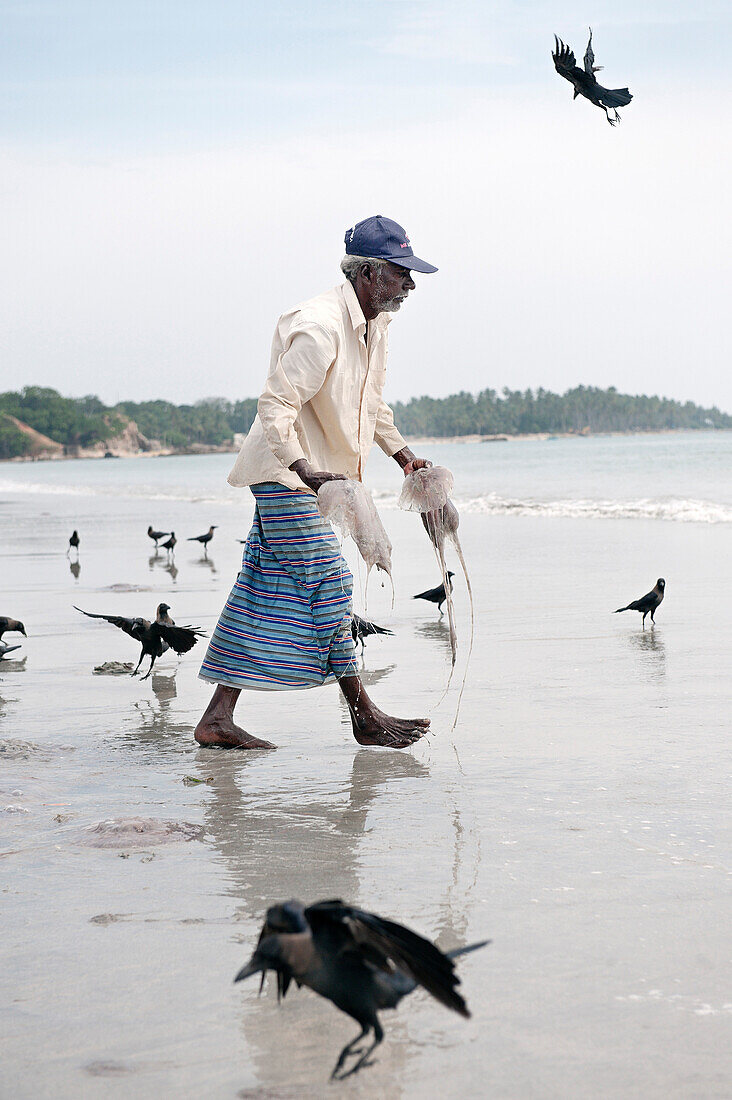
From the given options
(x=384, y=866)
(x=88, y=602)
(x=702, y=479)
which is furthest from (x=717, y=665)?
(x=702, y=479)

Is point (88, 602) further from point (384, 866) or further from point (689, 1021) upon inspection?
point (689, 1021)

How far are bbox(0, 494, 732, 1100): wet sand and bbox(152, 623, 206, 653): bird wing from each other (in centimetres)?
23

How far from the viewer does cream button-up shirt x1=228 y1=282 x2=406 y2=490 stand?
15.0ft

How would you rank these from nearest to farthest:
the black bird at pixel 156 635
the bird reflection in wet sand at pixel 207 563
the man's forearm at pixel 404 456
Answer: the man's forearm at pixel 404 456
the black bird at pixel 156 635
the bird reflection in wet sand at pixel 207 563

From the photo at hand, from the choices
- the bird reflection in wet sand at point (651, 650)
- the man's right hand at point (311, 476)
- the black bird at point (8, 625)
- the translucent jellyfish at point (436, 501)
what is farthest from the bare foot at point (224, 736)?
the black bird at point (8, 625)

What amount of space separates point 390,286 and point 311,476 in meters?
0.92

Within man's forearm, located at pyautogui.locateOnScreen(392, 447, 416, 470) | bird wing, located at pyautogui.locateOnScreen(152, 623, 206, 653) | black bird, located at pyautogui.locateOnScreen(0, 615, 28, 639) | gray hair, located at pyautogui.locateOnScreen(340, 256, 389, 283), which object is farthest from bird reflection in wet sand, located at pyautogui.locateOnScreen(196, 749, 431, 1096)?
black bird, located at pyautogui.locateOnScreen(0, 615, 28, 639)

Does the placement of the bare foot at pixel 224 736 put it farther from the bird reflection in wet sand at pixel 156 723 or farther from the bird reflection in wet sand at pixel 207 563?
the bird reflection in wet sand at pixel 207 563

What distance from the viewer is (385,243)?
4.72 metres

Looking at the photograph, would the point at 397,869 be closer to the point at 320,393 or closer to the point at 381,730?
the point at 381,730

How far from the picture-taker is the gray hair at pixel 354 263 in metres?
4.76

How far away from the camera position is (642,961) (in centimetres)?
265

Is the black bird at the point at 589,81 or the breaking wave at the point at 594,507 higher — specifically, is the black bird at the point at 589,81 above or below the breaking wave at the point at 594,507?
above

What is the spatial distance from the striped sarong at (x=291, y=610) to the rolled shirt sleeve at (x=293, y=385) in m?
0.31
